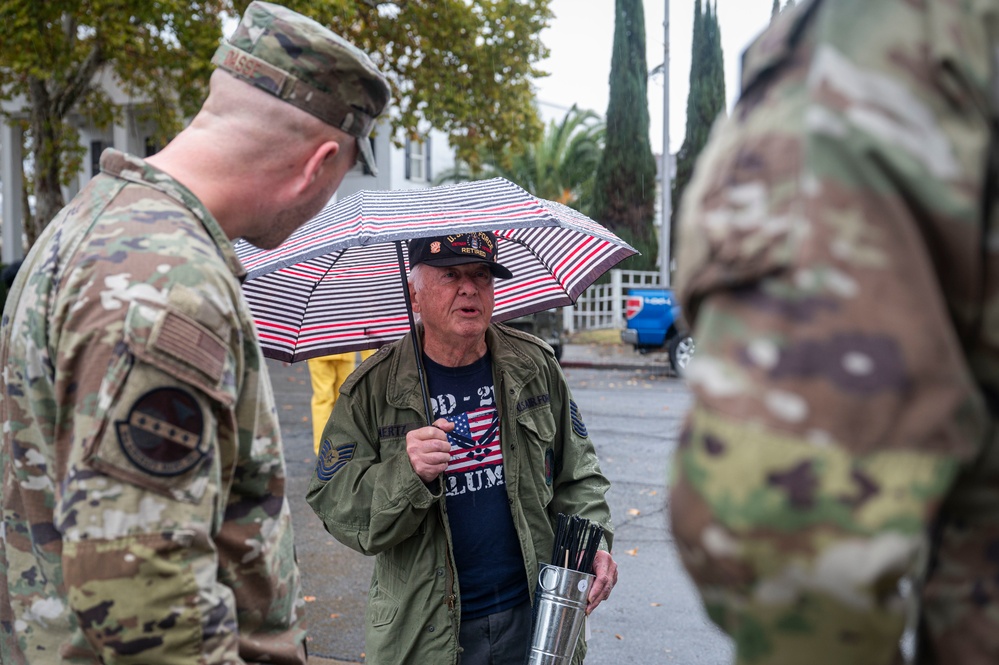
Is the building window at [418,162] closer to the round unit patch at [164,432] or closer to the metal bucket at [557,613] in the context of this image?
the metal bucket at [557,613]

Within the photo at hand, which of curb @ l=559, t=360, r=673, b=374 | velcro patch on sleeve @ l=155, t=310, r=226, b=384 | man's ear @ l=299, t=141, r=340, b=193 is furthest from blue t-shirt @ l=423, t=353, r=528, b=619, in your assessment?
curb @ l=559, t=360, r=673, b=374

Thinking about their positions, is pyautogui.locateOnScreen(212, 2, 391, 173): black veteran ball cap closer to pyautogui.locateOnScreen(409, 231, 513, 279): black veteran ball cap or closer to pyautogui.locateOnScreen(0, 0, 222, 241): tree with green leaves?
pyautogui.locateOnScreen(409, 231, 513, 279): black veteran ball cap

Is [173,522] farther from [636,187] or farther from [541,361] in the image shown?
[636,187]

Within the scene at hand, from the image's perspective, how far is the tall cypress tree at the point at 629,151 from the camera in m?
28.5

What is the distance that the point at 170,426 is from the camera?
4.68 ft

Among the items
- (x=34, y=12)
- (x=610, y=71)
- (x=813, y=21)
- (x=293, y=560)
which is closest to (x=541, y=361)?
Answer: (x=293, y=560)

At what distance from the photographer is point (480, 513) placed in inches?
115

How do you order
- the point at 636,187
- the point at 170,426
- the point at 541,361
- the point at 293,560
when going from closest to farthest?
the point at 170,426, the point at 293,560, the point at 541,361, the point at 636,187

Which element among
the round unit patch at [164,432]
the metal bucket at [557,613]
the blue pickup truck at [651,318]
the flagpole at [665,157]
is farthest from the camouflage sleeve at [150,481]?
the flagpole at [665,157]

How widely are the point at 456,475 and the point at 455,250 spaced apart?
0.74 m

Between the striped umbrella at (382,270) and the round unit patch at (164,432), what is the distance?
56.1 inches

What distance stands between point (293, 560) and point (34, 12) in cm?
1456

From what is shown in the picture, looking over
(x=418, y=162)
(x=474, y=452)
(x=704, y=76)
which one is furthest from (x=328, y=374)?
(x=704, y=76)

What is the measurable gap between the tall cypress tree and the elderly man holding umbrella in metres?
25.3
